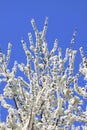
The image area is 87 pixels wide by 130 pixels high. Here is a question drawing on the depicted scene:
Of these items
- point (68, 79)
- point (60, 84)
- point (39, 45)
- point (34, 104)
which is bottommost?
point (34, 104)

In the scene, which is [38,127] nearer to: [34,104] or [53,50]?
[34,104]

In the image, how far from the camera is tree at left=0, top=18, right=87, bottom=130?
17.1 feet

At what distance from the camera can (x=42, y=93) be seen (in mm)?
4898

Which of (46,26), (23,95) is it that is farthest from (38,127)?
(46,26)

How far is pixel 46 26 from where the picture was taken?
940 centimetres

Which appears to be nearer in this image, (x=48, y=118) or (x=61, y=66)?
(x=48, y=118)

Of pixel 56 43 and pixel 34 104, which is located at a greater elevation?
pixel 56 43

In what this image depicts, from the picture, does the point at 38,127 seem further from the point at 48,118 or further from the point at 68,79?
the point at 68,79

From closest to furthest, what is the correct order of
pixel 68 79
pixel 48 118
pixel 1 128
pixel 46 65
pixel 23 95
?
pixel 1 128 → pixel 48 118 → pixel 23 95 → pixel 68 79 → pixel 46 65

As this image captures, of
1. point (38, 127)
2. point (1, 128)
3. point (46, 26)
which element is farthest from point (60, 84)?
point (46, 26)

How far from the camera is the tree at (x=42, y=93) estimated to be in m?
5.21

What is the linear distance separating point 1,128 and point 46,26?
16.2 ft

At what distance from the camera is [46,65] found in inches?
329

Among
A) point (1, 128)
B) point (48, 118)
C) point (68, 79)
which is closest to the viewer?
point (1, 128)
